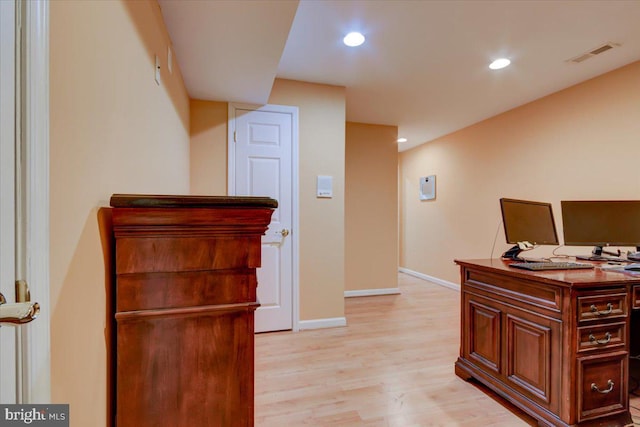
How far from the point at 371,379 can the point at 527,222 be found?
A: 1583 millimetres

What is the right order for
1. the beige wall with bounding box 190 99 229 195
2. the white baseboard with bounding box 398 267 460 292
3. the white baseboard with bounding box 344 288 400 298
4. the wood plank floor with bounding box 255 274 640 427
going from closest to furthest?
the wood plank floor with bounding box 255 274 640 427, the beige wall with bounding box 190 99 229 195, the white baseboard with bounding box 344 288 400 298, the white baseboard with bounding box 398 267 460 292

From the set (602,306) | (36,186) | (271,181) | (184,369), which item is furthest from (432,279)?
(36,186)

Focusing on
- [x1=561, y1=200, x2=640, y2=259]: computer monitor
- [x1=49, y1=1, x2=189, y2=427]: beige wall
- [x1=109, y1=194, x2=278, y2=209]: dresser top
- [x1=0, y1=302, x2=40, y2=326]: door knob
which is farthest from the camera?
[x1=561, y1=200, x2=640, y2=259]: computer monitor

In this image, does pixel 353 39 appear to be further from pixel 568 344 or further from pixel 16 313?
pixel 16 313

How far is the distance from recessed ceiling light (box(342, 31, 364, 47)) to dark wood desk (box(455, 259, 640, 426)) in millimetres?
1923

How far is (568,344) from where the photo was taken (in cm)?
149

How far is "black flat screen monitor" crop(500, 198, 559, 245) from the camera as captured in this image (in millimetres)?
2041

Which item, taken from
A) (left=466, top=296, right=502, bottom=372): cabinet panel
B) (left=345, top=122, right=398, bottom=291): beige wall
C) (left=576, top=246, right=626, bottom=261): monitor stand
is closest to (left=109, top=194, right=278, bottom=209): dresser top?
(left=466, top=296, right=502, bottom=372): cabinet panel

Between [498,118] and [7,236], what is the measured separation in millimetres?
4711

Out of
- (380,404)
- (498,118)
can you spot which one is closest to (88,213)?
(380,404)

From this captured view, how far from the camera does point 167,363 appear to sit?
2.76ft

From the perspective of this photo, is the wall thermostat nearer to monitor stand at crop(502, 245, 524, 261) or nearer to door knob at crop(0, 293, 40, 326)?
monitor stand at crop(502, 245, 524, 261)

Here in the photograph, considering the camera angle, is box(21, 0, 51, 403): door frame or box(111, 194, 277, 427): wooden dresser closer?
box(21, 0, 51, 403): door frame

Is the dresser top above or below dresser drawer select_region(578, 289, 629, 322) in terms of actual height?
above
